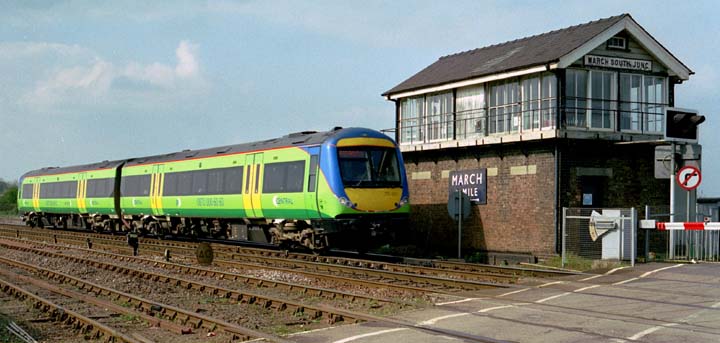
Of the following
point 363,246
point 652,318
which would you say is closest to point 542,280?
point 652,318

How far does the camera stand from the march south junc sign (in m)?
22.8

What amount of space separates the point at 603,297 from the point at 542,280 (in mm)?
2553

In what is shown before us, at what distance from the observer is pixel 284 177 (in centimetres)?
2145

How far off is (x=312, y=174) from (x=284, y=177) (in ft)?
5.10

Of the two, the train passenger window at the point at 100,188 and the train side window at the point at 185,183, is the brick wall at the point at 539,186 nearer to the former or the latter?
the train side window at the point at 185,183

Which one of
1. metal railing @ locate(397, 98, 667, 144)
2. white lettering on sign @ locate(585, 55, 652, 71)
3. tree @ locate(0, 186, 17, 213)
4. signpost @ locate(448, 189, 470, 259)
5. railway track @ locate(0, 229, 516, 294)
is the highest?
white lettering on sign @ locate(585, 55, 652, 71)

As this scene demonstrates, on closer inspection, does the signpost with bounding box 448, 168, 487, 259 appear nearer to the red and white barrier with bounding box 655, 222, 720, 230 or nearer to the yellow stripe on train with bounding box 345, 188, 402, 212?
the yellow stripe on train with bounding box 345, 188, 402, 212

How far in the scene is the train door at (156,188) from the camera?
29.5 meters

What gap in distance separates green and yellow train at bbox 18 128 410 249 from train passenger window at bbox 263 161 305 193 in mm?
28

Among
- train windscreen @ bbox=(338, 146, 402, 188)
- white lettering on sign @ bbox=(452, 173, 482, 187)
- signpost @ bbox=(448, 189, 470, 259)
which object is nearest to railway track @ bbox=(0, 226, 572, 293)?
train windscreen @ bbox=(338, 146, 402, 188)

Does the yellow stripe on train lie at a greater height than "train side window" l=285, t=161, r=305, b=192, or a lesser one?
lesser

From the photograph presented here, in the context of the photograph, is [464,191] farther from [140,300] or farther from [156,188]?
[156,188]

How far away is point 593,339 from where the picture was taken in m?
9.30

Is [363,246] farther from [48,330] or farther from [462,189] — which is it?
[48,330]
